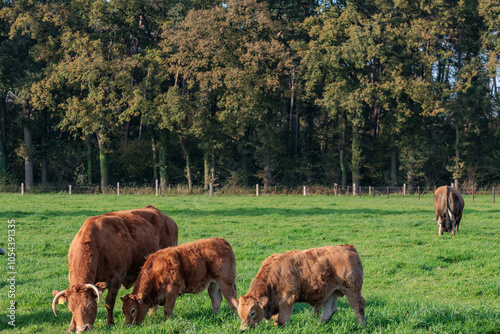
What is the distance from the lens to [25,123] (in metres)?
46.2

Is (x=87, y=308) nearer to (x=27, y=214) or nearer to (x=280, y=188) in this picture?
(x=27, y=214)

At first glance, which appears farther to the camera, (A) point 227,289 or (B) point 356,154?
(B) point 356,154

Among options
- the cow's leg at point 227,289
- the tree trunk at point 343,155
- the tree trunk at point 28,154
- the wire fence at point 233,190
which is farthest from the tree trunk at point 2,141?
the cow's leg at point 227,289

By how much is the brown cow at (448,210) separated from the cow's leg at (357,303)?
1257cm

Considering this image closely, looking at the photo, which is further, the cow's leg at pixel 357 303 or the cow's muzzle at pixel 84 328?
the cow's leg at pixel 357 303

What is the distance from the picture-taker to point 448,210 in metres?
18.8

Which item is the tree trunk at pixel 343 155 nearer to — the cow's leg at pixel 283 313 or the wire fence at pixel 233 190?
the wire fence at pixel 233 190

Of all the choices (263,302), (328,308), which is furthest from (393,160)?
(263,302)

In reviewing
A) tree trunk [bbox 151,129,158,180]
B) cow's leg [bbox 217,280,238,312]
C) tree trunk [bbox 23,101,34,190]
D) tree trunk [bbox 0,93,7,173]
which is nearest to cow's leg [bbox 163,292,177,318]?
cow's leg [bbox 217,280,238,312]

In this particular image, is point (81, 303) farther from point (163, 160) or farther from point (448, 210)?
point (163, 160)

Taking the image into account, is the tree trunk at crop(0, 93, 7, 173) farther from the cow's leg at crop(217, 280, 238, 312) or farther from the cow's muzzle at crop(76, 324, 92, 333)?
the cow's leg at crop(217, 280, 238, 312)

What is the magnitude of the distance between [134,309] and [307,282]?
8.16 feet

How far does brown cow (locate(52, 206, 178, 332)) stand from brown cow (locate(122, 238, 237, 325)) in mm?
564

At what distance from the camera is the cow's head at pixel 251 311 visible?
6.51 m
